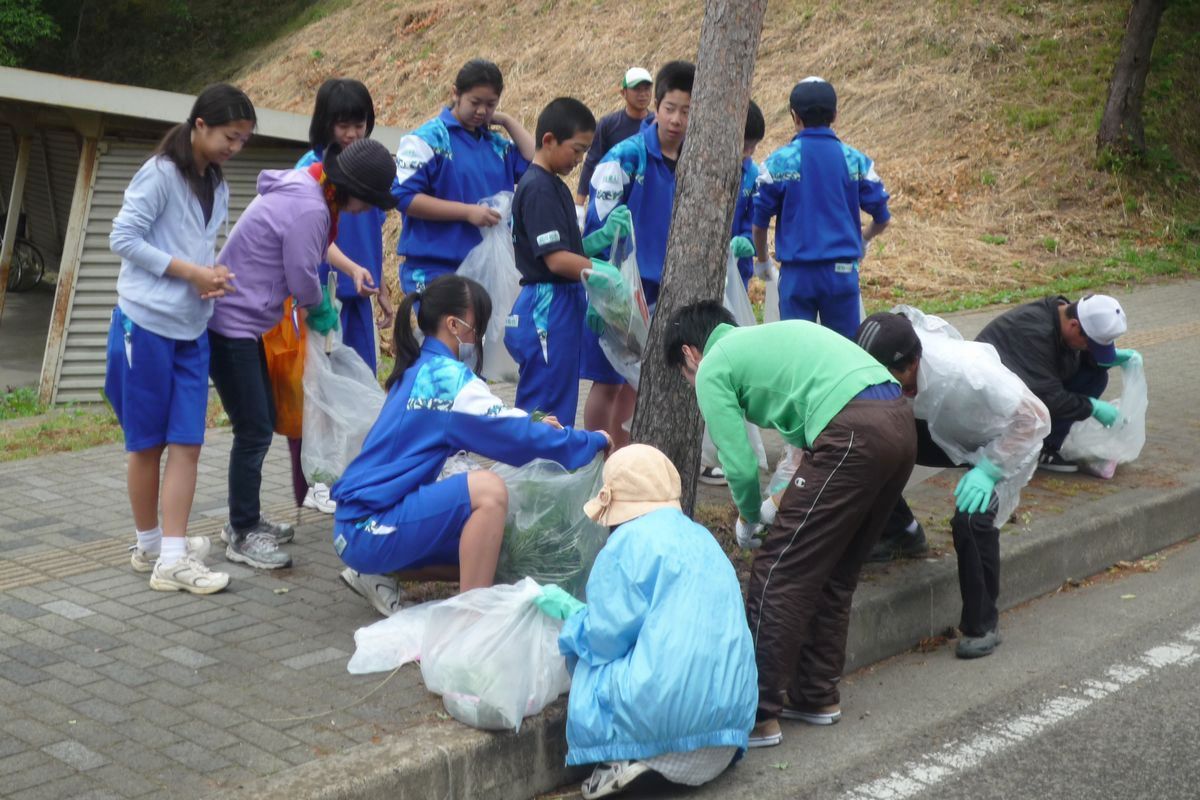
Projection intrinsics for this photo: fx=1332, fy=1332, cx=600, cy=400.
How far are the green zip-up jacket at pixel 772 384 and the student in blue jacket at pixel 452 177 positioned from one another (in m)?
2.18

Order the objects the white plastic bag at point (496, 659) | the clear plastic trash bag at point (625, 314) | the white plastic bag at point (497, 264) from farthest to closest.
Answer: the white plastic bag at point (497, 264)
the clear plastic trash bag at point (625, 314)
the white plastic bag at point (496, 659)

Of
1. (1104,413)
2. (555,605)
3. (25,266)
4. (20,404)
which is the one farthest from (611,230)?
(25,266)

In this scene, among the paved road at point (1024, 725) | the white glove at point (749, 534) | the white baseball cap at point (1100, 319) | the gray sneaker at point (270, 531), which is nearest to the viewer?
the paved road at point (1024, 725)

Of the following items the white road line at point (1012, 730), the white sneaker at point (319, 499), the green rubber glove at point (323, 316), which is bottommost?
the white road line at point (1012, 730)

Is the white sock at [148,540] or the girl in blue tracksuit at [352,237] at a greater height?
the girl in blue tracksuit at [352,237]

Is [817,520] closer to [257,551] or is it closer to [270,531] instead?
[257,551]

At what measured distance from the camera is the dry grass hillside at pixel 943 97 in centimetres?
1505

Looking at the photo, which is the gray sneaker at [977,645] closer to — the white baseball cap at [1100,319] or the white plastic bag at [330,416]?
the white baseball cap at [1100,319]

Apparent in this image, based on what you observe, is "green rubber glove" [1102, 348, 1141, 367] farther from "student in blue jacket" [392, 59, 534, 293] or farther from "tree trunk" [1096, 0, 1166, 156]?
"tree trunk" [1096, 0, 1166, 156]

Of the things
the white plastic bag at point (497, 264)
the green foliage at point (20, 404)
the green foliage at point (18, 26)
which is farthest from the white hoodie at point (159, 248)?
the green foliage at point (18, 26)

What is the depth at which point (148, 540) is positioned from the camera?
529 cm

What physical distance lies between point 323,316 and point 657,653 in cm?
250

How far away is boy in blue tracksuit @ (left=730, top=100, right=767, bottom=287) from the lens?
6.69 m

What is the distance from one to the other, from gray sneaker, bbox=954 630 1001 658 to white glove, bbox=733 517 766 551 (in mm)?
857
